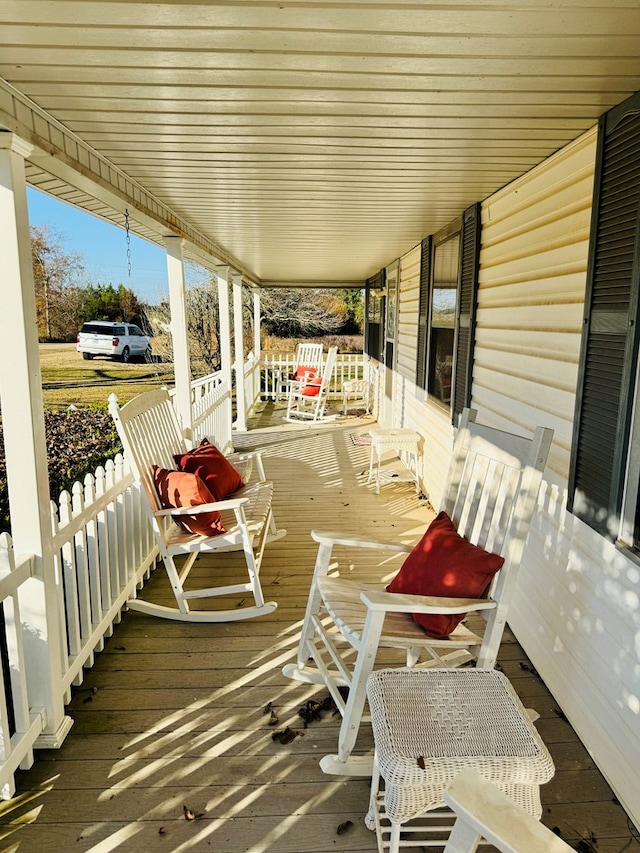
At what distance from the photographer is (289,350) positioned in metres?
19.0

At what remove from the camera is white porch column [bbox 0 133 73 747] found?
6.07ft

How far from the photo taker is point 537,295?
2.85 meters

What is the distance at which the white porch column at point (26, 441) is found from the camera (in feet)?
6.07

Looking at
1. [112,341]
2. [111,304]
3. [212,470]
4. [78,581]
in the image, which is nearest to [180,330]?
[212,470]

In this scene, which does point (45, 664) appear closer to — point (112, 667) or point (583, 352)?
point (112, 667)

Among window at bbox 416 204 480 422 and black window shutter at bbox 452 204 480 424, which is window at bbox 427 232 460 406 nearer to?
window at bbox 416 204 480 422

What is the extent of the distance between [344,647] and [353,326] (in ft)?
60.5

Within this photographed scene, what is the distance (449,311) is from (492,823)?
13.3 ft

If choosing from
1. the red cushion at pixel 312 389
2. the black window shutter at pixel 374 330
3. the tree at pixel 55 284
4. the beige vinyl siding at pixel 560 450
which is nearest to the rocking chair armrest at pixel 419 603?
the beige vinyl siding at pixel 560 450

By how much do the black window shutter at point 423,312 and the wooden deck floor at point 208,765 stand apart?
2916 millimetres

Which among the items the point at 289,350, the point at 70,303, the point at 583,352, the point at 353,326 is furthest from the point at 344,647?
the point at 353,326

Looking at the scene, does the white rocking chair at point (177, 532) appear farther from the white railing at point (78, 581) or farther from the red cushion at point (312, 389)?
the red cushion at point (312, 389)

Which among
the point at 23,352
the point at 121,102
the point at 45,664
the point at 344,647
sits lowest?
the point at 344,647

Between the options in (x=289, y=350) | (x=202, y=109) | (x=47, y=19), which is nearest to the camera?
(x=47, y=19)
